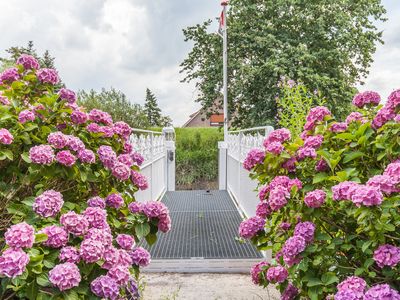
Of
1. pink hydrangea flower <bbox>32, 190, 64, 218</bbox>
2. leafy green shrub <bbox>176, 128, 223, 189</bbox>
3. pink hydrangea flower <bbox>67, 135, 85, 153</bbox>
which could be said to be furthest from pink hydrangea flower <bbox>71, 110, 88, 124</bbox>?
leafy green shrub <bbox>176, 128, 223, 189</bbox>

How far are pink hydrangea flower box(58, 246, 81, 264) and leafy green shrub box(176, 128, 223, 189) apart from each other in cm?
1227

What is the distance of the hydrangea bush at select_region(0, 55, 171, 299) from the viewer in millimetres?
1515

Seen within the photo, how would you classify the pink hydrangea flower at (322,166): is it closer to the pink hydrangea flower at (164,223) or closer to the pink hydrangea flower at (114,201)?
the pink hydrangea flower at (164,223)

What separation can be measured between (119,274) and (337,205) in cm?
107

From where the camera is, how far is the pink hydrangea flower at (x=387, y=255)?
1609 millimetres

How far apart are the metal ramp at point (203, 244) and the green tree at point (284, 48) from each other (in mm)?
6382

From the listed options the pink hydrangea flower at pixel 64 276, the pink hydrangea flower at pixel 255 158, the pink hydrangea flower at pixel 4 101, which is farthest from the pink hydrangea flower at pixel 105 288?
the pink hydrangea flower at pixel 4 101

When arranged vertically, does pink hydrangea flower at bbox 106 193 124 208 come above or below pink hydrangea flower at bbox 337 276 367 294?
above

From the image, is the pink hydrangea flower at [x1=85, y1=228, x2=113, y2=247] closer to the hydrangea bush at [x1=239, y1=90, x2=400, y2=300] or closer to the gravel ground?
the hydrangea bush at [x1=239, y1=90, x2=400, y2=300]

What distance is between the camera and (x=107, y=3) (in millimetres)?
4812

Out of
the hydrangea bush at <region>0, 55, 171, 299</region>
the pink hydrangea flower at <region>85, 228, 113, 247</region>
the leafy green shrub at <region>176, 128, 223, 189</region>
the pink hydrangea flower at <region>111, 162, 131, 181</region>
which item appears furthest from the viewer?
the leafy green shrub at <region>176, 128, 223, 189</region>

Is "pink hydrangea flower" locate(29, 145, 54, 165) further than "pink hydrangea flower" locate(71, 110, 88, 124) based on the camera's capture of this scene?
No

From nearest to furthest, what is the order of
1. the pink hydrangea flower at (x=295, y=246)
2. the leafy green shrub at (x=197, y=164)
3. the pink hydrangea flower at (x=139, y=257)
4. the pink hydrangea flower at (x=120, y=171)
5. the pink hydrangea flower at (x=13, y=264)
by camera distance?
1. the pink hydrangea flower at (x=13, y=264)
2. the pink hydrangea flower at (x=295, y=246)
3. the pink hydrangea flower at (x=139, y=257)
4. the pink hydrangea flower at (x=120, y=171)
5. the leafy green shrub at (x=197, y=164)

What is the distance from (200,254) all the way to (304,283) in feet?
7.10
